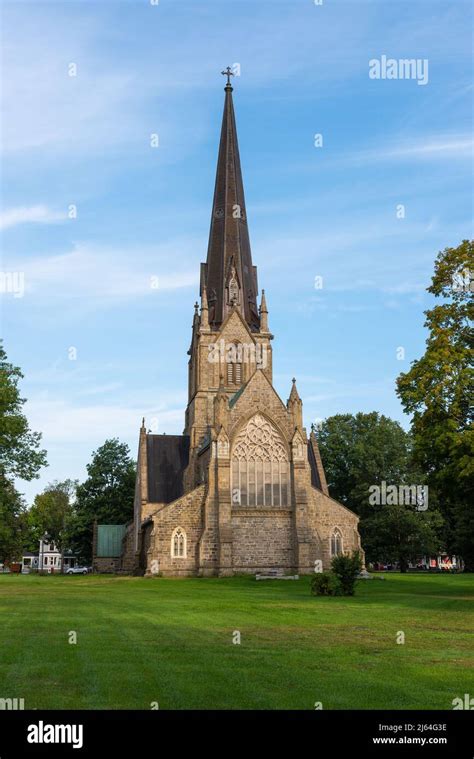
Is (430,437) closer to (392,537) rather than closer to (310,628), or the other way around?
(310,628)

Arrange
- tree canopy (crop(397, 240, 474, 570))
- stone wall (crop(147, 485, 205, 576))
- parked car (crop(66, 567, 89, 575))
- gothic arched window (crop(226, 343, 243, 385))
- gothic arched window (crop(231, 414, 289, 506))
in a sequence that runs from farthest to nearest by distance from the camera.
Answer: parked car (crop(66, 567, 89, 575)) → gothic arched window (crop(226, 343, 243, 385)) → gothic arched window (crop(231, 414, 289, 506)) → stone wall (crop(147, 485, 205, 576)) → tree canopy (crop(397, 240, 474, 570))

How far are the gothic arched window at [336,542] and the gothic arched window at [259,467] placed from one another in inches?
166

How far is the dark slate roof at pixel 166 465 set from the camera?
58.4 m

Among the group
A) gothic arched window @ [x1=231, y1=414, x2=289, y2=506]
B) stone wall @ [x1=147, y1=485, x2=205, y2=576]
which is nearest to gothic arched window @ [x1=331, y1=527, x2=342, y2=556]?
gothic arched window @ [x1=231, y1=414, x2=289, y2=506]

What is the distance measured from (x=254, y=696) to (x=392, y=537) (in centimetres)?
6098

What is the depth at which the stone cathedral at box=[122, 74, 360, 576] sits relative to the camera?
48656mm

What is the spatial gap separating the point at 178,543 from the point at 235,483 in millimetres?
5255

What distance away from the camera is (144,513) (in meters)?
56.5

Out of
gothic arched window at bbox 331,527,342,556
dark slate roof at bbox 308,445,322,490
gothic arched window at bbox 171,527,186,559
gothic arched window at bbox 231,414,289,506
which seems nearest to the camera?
gothic arched window at bbox 171,527,186,559

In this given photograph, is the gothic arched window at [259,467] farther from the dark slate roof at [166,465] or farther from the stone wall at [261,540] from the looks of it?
the dark slate roof at [166,465]

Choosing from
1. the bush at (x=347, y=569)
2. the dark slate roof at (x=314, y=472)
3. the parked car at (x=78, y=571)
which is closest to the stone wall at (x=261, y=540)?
the dark slate roof at (x=314, y=472)

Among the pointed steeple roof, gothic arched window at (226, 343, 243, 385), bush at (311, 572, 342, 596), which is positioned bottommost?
bush at (311, 572, 342, 596)

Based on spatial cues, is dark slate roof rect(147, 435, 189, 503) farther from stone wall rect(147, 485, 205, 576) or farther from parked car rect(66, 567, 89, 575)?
parked car rect(66, 567, 89, 575)

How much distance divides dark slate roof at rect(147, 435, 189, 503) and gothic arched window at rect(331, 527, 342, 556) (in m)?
12.7
